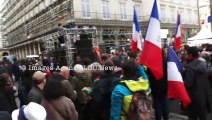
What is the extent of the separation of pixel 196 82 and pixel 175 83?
71cm

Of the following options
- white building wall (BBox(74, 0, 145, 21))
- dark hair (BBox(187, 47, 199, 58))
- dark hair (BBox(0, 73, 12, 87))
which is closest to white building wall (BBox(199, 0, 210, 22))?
white building wall (BBox(74, 0, 145, 21))

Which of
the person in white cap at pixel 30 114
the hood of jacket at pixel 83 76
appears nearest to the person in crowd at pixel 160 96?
the hood of jacket at pixel 83 76

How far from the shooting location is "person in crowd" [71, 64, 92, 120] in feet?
18.3

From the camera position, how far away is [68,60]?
13.1 metres

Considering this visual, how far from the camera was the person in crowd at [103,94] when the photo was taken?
15.0ft

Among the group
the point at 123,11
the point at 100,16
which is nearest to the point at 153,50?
the point at 100,16

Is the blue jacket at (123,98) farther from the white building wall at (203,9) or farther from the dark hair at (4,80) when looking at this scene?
the white building wall at (203,9)

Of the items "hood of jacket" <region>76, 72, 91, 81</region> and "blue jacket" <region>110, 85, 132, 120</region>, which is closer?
"blue jacket" <region>110, 85, 132, 120</region>

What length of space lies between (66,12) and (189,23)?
82.7 feet

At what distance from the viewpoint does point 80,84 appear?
5828mm

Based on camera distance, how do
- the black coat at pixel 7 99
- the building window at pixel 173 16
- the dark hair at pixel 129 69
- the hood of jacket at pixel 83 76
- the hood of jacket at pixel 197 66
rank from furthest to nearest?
the building window at pixel 173 16 → the hood of jacket at pixel 83 76 → the hood of jacket at pixel 197 66 → the black coat at pixel 7 99 → the dark hair at pixel 129 69

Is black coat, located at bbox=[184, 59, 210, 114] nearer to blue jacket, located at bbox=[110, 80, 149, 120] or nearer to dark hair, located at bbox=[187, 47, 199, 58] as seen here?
dark hair, located at bbox=[187, 47, 199, 58]

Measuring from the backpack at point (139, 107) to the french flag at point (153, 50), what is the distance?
1.30 m

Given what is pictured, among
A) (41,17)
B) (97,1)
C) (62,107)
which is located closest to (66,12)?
(97,1)
